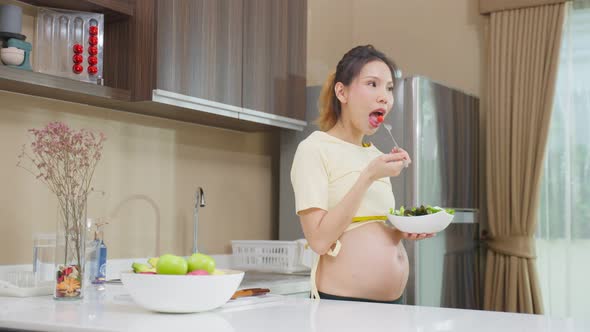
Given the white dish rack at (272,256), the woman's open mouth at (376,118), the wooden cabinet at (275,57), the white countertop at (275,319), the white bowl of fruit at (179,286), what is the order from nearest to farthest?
1. the white countertop at (275,319)
2. the white bowl of fruit at (179,286)
3. the woman's open mouth at (376,118)
4. the wooden cabinet at (275,57)
5. the white dish rack at (272,256)

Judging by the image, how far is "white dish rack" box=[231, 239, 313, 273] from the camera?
325 cm

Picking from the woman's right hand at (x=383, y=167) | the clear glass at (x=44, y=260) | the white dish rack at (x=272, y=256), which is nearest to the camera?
the woman's right hand at (x=383, y=167)

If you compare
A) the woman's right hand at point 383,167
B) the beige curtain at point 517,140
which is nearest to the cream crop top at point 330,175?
the woman's right hand at point 383,167

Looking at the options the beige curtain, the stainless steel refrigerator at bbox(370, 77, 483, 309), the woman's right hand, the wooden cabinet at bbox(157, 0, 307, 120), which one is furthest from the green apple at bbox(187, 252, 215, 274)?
the beige curtain

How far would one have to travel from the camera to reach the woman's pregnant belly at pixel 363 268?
197cm

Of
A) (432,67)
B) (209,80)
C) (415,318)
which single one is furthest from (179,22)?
(432,67)

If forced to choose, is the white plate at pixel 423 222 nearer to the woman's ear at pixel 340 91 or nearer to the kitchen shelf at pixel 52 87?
the woman's ear at pixel 340 91

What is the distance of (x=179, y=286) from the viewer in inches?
60.2

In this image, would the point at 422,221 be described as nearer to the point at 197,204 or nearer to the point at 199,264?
the point at 199,264

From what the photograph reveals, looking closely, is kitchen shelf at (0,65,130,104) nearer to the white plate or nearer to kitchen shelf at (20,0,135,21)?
kitchen shelf at (20,0,135,21)

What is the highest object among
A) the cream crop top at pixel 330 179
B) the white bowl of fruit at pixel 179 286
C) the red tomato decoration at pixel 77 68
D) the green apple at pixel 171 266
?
the red tomato decoration at pixel 77 68

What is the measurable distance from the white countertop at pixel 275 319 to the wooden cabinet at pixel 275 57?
4.77ft

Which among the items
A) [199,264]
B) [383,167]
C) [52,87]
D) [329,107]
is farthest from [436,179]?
[199,264]

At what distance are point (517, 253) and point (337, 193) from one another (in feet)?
6.73
